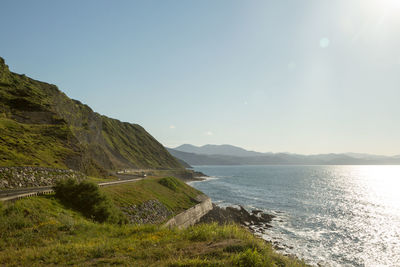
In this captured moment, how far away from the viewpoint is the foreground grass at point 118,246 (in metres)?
9.27

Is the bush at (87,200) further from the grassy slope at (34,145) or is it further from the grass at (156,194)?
the grassy slope at (34,145)

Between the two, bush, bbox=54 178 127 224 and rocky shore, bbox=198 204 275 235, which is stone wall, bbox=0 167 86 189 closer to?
bush, bbox=54 178 127 224

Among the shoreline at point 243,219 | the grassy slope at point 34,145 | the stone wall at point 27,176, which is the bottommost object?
the shoreline at point 243,219

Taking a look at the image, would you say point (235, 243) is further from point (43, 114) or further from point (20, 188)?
point (43, 114)

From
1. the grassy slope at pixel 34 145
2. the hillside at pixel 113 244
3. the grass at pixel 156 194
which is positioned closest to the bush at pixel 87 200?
the hillside at pixel 113 244

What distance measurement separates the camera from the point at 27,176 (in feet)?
96.6

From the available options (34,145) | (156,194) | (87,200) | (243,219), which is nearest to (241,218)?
(243,219)

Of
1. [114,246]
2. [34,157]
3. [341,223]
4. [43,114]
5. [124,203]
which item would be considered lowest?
[341,223]

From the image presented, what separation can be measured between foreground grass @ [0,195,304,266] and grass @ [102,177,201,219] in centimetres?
1764

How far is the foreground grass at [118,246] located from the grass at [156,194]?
17.6 meters

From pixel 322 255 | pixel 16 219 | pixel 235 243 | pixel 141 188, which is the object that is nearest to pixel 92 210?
pixel 16 219

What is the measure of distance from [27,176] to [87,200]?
10.9 m

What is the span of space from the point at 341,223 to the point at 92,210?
177ft

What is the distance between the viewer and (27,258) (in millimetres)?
9922
